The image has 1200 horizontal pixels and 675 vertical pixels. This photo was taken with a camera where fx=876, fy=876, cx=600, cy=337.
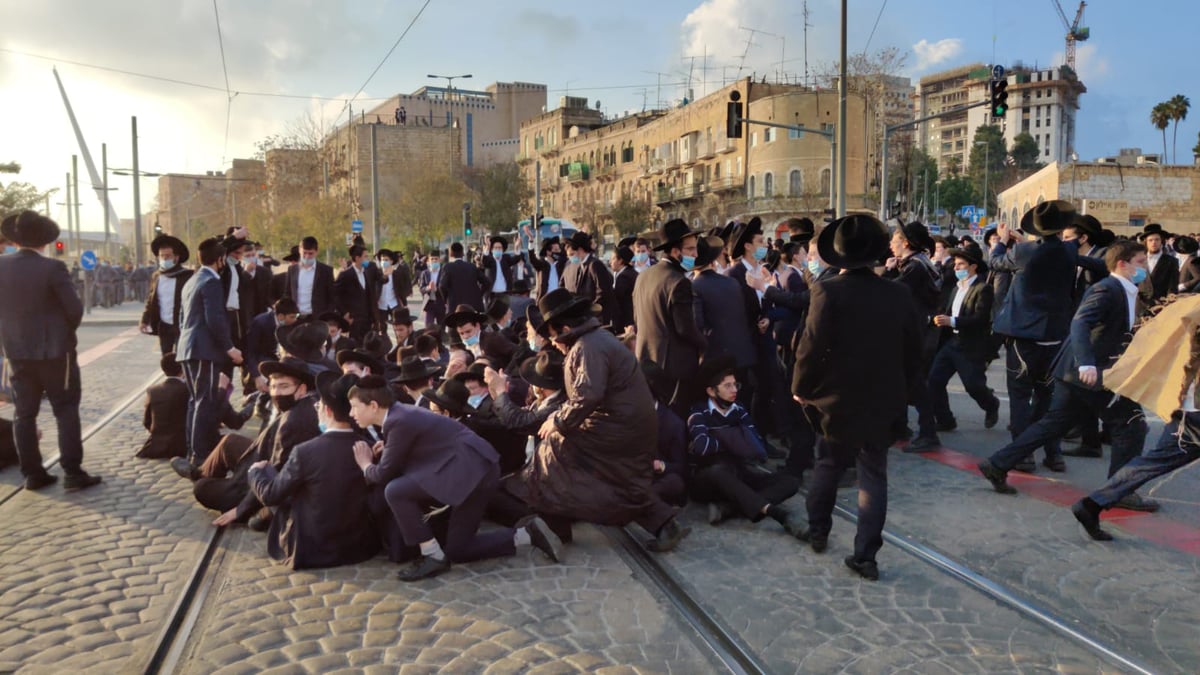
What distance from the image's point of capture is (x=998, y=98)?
20.5 meters

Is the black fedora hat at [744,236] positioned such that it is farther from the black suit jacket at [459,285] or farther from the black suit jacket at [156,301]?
the black suit jacket at [459,285]

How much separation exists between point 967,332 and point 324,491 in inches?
238

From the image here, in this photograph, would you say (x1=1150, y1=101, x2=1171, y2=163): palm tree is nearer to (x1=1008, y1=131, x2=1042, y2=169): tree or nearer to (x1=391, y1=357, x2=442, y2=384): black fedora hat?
(x1=1008, y1=131, x2=1042, y2=169): tree

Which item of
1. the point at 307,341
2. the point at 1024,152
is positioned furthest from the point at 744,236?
the point at 1024,152

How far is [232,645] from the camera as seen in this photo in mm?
4195

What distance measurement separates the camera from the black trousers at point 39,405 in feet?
22.5

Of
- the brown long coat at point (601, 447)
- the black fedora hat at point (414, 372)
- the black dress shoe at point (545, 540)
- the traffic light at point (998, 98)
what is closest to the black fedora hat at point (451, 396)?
the black fedora hat at point (414, 372)

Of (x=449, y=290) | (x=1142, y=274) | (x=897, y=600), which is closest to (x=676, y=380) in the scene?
(x=897, y=600)

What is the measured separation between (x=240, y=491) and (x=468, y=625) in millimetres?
2576

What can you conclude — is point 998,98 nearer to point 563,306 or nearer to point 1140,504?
point 1140,504

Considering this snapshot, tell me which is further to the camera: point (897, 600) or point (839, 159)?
point (839, 159)

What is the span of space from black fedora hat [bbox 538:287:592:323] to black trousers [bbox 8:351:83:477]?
4179mm

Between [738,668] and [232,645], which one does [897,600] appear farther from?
[232,645]

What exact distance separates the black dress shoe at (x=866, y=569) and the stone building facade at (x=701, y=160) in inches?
1606
